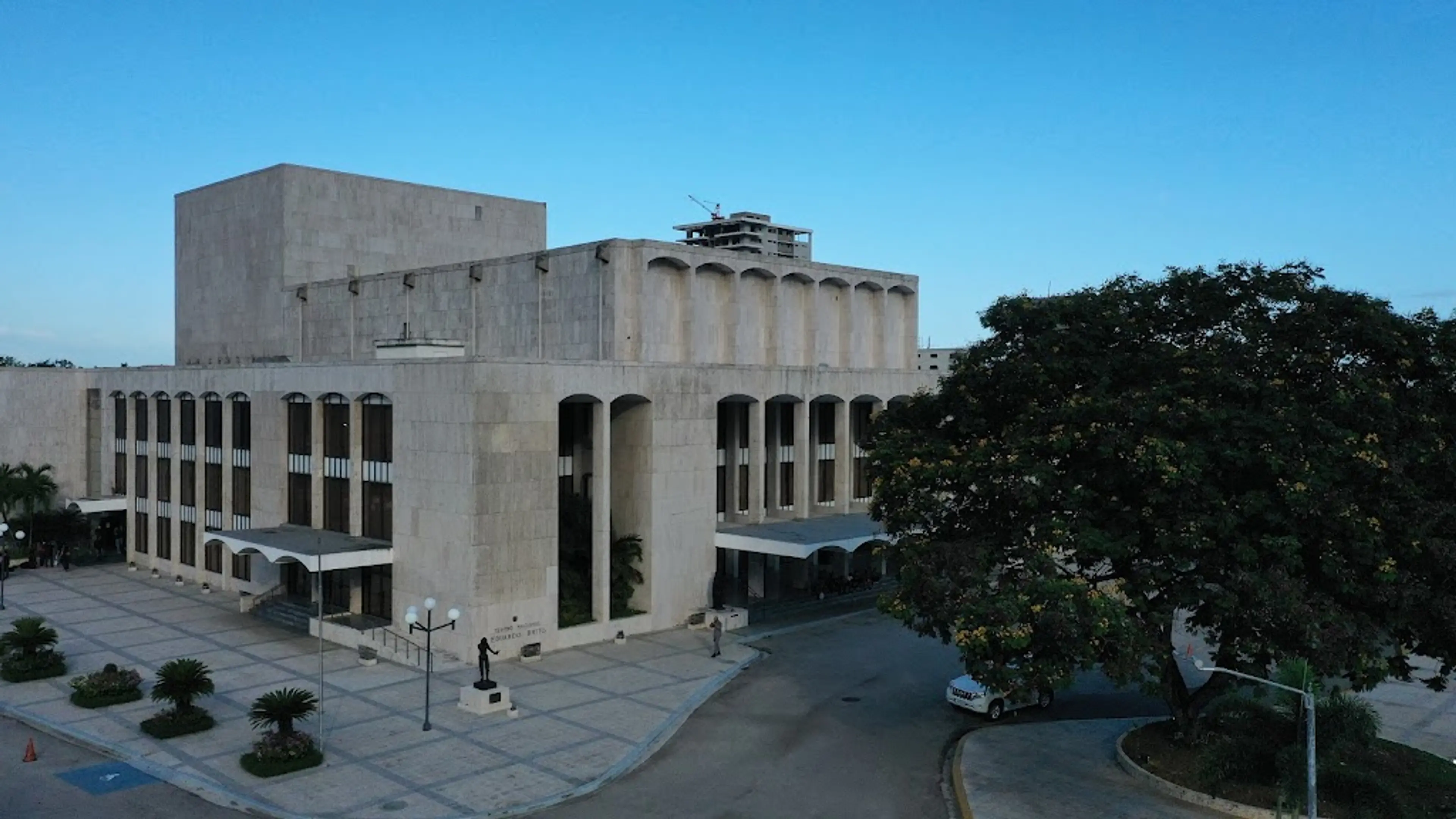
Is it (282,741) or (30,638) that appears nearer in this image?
(282,741)

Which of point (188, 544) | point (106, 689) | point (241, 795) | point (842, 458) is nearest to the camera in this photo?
point (241, 795)

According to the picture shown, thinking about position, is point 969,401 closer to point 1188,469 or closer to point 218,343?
point 1188,469

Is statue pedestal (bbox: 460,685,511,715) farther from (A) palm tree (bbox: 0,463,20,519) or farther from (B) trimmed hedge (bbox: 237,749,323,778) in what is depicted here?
(A) palm tree (bbox: 0,463,20,519)

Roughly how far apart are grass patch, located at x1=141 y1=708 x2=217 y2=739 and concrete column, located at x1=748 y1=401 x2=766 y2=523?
2461cm

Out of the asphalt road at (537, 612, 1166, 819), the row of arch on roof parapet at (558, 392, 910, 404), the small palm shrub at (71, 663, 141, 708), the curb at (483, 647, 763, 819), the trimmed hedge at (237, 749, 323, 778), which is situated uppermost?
the row of arch on roof parapet at (558, 392, 910, 404)

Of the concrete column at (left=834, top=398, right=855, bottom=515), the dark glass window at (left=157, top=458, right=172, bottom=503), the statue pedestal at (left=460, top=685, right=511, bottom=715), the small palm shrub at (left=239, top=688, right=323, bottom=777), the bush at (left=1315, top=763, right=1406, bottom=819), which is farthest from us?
the dark glass window at (left=157, top=458, right=172, bottom=503)

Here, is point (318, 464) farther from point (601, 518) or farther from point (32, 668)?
point (601, 518)

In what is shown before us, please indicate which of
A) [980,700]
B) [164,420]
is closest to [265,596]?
[164,420]

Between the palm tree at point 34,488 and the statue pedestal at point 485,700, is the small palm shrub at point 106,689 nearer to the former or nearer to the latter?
the statue pedestal at point 485,700

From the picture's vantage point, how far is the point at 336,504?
146 ft

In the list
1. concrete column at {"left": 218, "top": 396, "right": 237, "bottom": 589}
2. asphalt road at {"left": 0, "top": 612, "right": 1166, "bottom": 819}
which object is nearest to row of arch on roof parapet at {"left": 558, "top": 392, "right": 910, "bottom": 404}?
asphalt road at {"left": 0, "top": 612, "right": 1166, "bottom": 819}

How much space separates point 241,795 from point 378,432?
62.0ft

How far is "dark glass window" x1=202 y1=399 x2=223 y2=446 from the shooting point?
51.9 metres

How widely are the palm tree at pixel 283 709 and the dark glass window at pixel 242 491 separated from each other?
24238 millimetres
